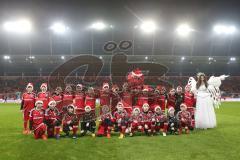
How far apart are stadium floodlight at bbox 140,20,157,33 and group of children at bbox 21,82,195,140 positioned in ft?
73.5

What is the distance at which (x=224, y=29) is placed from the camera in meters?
38.1

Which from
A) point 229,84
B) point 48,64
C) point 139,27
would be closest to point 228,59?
point 229,84

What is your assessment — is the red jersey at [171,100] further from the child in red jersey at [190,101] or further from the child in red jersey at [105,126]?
the child in red jersey at [105,126]

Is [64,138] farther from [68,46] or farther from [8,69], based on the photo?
[8,69]

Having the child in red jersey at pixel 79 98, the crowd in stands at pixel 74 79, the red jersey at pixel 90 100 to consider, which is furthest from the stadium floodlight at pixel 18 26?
the red jersey at pixel 90 100

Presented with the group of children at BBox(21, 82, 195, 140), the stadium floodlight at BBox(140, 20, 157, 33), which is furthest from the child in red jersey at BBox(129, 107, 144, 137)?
the stadium floodlight at BBox(140, 20, 157, 33)

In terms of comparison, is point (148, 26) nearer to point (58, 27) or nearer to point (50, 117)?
point (58, 27)

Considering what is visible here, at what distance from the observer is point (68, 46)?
38.4 metres

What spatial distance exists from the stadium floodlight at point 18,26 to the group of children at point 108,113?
23726 mm

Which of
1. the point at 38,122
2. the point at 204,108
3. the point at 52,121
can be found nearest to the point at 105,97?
the point at 52,121

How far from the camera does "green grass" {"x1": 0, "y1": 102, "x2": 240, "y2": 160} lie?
787 cm

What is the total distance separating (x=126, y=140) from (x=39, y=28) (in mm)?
28872

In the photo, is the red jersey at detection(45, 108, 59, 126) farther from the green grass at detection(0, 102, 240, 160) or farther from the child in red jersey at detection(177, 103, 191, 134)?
the child in red jersey at detection(177, 103, 191, 134)

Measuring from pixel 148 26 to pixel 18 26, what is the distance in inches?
579
